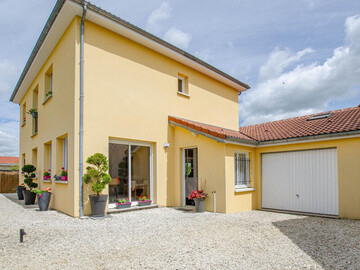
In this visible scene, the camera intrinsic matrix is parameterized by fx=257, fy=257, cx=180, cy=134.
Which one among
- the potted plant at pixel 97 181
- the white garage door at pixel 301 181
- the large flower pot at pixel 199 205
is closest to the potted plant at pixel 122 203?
the potted plant at pixel 97 181

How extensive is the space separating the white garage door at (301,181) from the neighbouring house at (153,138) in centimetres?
3

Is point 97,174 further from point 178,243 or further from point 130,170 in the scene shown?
point 178,243

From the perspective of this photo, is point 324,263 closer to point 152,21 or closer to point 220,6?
point 220,6

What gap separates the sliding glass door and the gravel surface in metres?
1.26

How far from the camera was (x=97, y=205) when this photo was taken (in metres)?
7.79

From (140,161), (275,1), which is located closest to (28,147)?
(140,161)

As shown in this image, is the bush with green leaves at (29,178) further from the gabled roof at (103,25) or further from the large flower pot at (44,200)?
the gabled roof at (103,25)

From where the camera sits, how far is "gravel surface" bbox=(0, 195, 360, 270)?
4.23m

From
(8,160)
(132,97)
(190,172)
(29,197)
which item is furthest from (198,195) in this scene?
(8,160)

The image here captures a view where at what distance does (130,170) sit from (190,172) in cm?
258

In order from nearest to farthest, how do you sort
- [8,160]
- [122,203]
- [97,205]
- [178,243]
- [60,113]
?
[178,243], [97,205], [122,203], [60,113], [8,160]

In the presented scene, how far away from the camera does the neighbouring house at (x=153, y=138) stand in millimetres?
8320

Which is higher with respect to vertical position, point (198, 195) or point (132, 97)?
point (132, 97)

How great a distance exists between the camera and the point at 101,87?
28.7 feet
